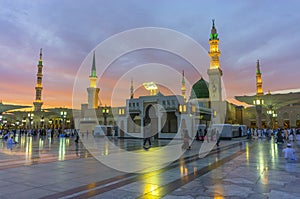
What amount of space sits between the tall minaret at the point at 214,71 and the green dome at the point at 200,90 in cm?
143

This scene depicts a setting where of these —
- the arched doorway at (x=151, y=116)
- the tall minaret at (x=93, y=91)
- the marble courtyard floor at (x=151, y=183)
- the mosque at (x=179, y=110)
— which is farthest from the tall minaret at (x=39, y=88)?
the marble courtyard floor at (x=151, y=183)

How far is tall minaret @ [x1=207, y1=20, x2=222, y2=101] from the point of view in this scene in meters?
52.5

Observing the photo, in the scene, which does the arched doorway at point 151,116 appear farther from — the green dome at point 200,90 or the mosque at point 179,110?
the green dome at point 200,90

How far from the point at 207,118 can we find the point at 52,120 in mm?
60849

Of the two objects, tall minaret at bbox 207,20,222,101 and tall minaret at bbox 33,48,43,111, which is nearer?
tall minaret at bbox 207,20,222,101

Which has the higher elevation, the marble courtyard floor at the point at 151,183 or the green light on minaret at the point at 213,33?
the green light on minaret at the point at 213,33

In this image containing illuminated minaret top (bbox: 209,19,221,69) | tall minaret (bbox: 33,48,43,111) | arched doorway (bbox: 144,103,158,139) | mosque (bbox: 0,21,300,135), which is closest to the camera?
mosque (bbox: 0,21,300,135)

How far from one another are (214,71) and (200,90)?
17.6 ft

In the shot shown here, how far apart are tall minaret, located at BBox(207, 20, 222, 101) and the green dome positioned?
1.43 meters

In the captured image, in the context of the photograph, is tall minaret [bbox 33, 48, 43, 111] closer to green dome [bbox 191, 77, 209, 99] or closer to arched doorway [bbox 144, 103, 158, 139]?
green dome [bbox 191, 77, 209, 99]

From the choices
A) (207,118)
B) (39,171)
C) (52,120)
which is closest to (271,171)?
(39,171)

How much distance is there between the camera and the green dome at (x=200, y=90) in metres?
54.4

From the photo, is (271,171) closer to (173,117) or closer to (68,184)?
(68,184)

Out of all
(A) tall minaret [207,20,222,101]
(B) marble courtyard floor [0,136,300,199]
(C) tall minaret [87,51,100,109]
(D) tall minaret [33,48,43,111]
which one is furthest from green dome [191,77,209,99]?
(D) tall minaret [33,48,43,111]
